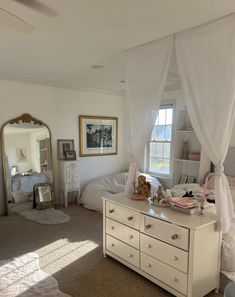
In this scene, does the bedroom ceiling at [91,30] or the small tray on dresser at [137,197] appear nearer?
the bedroom ceiling at [91,30]

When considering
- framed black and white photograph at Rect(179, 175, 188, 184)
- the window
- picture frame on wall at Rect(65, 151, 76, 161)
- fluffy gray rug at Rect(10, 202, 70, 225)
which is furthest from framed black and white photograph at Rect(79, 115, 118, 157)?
framed black and white photograph at Rect(179, 175, 188, 184)

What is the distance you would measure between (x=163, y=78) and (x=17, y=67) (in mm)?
2371

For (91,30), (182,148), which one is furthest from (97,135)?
(91,30)

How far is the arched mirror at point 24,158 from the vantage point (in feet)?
14.0

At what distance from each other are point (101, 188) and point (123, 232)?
2.27m

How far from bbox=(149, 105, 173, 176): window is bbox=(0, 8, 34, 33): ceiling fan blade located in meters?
3.78

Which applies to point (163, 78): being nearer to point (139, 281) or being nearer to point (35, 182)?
point (139, 281)

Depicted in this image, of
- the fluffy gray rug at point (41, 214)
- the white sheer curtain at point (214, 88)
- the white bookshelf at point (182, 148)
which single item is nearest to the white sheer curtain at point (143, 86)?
the white sheer curtain at point (214, 88)

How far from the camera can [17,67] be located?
360cm

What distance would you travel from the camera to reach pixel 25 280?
2424 millimetres

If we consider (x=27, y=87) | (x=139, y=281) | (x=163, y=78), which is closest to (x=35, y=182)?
(x=27, y=87)

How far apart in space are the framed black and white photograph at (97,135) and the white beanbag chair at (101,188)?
2.09 ft

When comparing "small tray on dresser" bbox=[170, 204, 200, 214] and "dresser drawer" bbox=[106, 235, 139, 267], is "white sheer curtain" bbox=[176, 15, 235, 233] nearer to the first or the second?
"small tray on dresser" bbox=[170, 204, 200, 214]

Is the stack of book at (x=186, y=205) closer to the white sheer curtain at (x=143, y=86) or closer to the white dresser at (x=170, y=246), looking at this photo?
the white dresser at (x=170, y=246)
